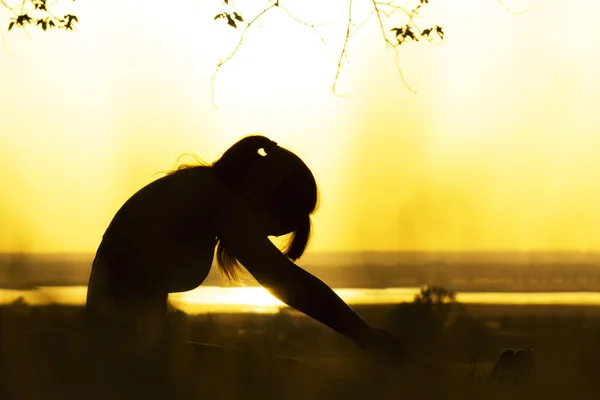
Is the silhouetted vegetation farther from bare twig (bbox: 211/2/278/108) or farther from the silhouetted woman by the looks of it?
bare twig (bbox: 211/2/278/108)

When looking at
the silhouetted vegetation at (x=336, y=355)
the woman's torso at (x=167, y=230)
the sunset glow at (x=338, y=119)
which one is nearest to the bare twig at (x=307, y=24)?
the sunset glow at (x=338, y=119)

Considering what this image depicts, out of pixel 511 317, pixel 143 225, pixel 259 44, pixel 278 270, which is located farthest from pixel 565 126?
pixel 143 225

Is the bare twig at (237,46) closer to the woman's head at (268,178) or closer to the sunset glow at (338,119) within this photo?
the sunset glow at (338,119)

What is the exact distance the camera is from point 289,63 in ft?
6.66

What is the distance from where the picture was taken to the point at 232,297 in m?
2.05

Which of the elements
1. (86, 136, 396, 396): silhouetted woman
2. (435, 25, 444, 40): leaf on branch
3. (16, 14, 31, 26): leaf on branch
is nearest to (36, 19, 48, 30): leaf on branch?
(16, 14, 31, 26): leaf on branch

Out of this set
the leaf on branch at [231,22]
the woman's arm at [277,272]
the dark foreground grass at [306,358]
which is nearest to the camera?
the woman's arm at [277,272]

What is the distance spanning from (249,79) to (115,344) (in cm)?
100

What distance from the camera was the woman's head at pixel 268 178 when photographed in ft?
4.57

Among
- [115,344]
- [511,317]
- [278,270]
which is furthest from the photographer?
[511,317]

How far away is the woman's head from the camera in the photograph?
4.57ft

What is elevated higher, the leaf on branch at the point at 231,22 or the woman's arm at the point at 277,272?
the leaf on branch at the point at 231,22

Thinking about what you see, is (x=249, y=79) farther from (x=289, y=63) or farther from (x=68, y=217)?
(x=68, y=217)

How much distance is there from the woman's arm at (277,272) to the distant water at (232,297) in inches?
23.5
